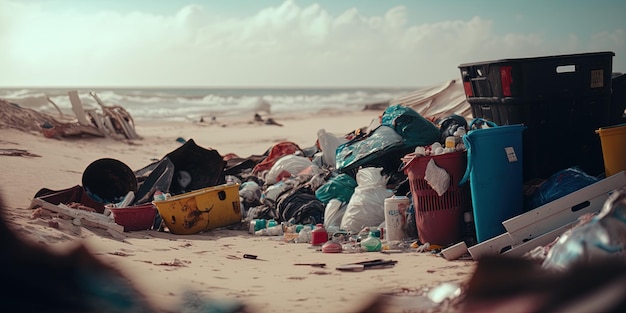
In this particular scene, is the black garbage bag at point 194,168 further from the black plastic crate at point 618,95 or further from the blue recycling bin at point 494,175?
the black plastic crate at point 618,95

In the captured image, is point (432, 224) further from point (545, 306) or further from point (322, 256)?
point (545, 306)

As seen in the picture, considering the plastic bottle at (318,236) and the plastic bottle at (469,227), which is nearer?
the plastic bottle at (469,227)

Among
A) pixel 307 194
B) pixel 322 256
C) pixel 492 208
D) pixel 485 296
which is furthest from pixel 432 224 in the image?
pixel 485 296

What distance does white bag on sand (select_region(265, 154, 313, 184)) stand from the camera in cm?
934

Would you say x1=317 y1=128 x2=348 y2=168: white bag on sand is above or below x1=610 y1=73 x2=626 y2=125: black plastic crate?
below

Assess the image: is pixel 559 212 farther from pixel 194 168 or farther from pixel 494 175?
pixel 194 168

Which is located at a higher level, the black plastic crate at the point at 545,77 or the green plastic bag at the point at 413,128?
the black plastic crate at the point at 545,77

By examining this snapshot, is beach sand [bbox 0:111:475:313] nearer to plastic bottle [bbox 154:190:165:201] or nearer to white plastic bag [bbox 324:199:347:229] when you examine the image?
plastic bottle [bbox 154:190:165:201]

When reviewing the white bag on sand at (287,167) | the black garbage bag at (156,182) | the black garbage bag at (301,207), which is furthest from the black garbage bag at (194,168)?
the black garbage bag at (301,207)

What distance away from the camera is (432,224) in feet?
20.5

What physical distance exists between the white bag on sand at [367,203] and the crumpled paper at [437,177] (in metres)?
1.15

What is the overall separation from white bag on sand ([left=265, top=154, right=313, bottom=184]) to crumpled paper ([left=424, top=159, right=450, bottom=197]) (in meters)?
3.41

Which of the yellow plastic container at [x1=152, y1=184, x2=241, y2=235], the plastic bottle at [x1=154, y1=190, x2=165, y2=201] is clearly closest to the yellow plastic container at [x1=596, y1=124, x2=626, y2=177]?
the yellow plastic container at [x1=152, y1=184, x2=241, y2=235]

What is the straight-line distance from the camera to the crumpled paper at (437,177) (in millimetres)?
6086
